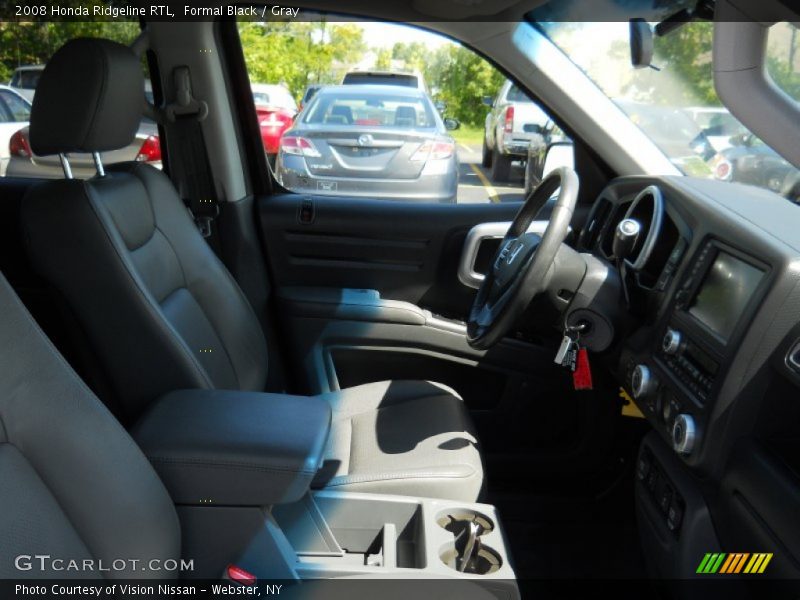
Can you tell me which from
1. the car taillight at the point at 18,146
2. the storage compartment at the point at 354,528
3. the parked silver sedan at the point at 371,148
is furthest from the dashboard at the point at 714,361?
the car taillight at the point at 18,146

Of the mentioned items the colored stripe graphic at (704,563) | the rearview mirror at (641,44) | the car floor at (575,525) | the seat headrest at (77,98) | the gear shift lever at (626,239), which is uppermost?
the rearview mirror at (641,44)

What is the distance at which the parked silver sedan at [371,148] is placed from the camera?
122 inches

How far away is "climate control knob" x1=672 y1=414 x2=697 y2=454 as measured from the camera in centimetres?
156

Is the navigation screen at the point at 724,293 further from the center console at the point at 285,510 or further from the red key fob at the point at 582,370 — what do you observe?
the center console at the point at 285,510

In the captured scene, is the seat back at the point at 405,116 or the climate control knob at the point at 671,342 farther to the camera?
the seat back at the point at 405,116

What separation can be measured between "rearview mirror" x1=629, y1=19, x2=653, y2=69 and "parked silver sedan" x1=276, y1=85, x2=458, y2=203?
1.01 metres

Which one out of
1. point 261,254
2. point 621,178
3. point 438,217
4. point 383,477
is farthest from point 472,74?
point 383,477

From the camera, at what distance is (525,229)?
2.15 metres

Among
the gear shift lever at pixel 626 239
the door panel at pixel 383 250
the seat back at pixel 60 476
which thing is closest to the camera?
the seat back at pixel 60 476

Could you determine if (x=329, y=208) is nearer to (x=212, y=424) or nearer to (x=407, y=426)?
(x=407, y=426)

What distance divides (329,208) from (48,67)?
3.73ft

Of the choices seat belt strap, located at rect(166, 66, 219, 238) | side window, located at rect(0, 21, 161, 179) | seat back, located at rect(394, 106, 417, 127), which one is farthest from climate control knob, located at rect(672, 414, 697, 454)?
seat back, located at rect(394, 106, 417, 127)

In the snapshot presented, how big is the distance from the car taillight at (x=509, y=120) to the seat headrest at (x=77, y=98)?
4.71 ft

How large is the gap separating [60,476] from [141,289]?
62 centimetres
